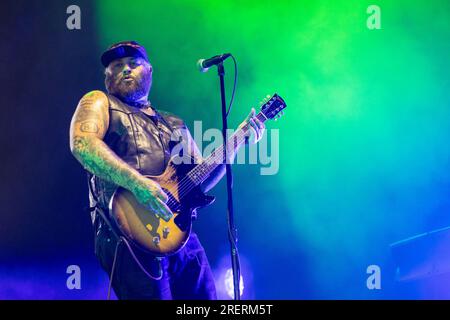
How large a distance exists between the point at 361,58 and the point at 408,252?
1729 millimetres

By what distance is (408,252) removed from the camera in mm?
4262

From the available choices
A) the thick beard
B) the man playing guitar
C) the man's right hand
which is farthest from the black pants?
the thick beard

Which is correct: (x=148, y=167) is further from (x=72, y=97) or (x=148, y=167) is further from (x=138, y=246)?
(x=72, y=97)

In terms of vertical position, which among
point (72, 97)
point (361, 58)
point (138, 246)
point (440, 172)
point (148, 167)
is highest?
point (361, 58)

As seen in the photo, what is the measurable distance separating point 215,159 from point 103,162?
771mm

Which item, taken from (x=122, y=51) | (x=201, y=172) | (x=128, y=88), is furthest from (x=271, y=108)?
(x=122, y=51)

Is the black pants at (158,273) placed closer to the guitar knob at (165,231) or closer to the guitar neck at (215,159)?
the guitar knob at (165,231)

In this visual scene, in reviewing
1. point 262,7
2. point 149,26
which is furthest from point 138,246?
point 262,7

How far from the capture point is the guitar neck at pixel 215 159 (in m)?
3.36

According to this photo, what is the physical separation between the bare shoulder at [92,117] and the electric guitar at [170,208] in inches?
16.0

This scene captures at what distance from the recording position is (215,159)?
3475 millimetres

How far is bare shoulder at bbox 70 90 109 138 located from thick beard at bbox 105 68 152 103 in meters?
0.18

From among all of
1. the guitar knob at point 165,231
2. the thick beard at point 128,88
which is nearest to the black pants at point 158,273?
the guitar knob at point 165,231

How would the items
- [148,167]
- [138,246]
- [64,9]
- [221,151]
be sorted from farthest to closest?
[64,9], [221,151], [148,167], [138,246]
